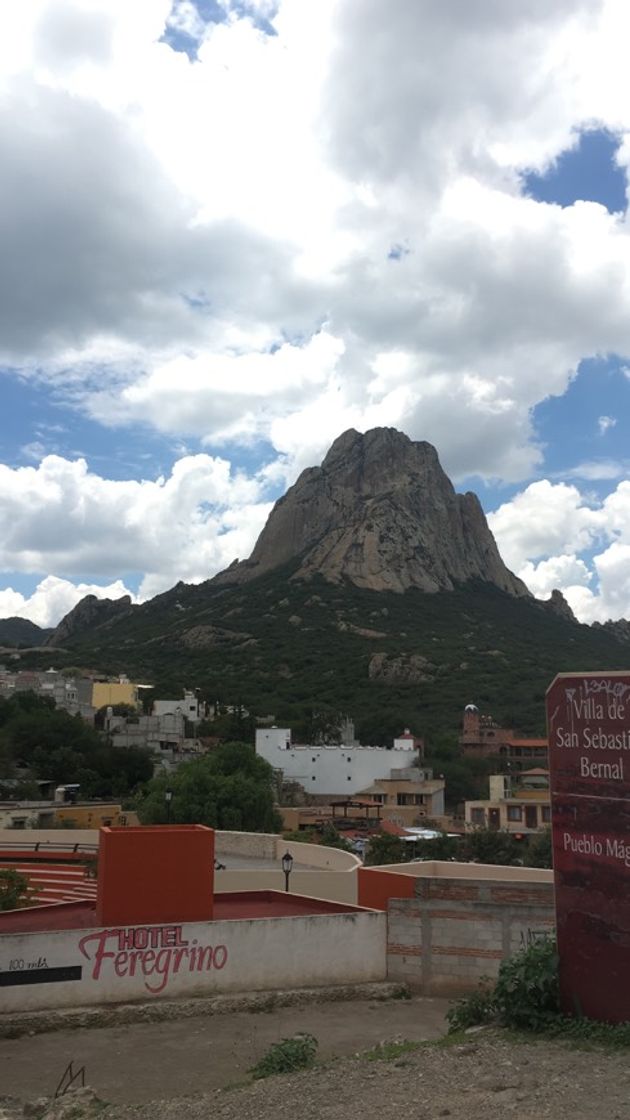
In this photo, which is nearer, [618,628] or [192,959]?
[192,959]

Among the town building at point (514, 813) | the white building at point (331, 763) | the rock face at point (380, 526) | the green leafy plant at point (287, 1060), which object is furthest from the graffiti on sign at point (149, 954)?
the rock face at point (380, 526)

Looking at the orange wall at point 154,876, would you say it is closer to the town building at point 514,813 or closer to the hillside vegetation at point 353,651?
the town building at point 514,813

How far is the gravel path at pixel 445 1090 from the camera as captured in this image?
24.2ft

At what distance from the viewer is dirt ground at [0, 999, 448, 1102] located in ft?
37.2

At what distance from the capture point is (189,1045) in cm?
1312

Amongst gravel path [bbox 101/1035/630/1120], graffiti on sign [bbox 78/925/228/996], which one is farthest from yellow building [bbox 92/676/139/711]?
gravel path [bbox 101/1035/630/1120]

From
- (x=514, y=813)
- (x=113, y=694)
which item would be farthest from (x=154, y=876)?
(x=113, y=694)

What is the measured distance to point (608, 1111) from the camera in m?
7.06

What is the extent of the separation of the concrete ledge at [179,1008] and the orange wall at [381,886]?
6.72 ft

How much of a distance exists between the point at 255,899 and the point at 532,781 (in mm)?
54472

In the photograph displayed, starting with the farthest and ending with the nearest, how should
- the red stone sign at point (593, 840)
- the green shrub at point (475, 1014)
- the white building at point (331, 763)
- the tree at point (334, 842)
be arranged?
the white building at point (331, 763) < the tree at point (334, 842) < the green shrub at point (475, 1014) < the red stone sign at point (593, 840)

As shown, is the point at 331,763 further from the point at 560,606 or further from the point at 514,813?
the point at 560,606

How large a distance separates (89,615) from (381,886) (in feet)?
477

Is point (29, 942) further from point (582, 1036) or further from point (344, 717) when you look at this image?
point (344, 717)
